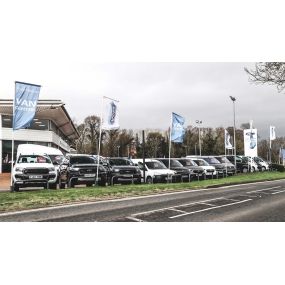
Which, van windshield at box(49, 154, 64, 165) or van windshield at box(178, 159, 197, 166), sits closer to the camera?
van windshield at box(49, 154, 64, 165)

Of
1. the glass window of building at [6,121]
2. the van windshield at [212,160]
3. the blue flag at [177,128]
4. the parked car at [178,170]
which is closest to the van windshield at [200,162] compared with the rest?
the van windshield at [212,160]

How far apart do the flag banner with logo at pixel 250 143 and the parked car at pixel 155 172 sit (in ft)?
31.7

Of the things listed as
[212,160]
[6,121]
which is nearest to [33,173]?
[212,160]

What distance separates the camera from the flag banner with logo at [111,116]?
1697 centimetres

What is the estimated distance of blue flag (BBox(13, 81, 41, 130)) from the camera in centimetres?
1381

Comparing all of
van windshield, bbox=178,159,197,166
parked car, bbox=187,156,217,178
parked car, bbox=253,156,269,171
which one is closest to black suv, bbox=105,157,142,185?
van windshield, bbox=178,159,197,166

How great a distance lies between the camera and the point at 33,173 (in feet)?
49.3

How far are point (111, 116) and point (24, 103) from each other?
14.4ft

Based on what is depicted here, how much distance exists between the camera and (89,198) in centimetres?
1251

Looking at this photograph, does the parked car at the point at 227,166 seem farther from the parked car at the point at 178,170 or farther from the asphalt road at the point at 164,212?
the asphalt road at the point at 164,212

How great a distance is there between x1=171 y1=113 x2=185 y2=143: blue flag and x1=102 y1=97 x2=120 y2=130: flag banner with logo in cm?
445

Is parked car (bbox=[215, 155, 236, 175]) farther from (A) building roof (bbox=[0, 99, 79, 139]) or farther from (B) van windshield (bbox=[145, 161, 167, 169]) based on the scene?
(A) building roof (bbox=[0, 99, 79, 139])
